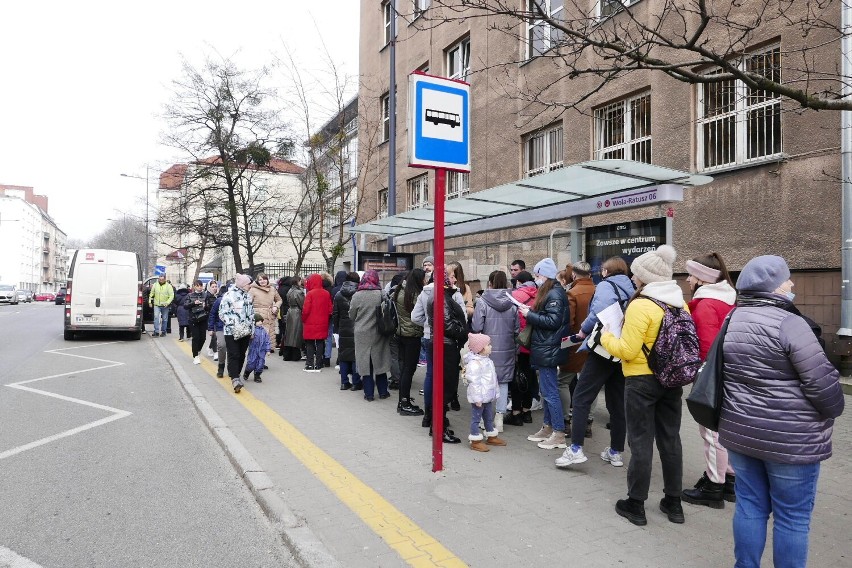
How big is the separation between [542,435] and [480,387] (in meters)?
0.89

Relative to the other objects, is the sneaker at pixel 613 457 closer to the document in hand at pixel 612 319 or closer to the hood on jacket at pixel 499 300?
the document in hand at pixel 612 319

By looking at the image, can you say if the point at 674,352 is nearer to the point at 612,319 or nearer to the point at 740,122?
the point at 612,319

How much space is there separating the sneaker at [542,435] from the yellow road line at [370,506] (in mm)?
1910

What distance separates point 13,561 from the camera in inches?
133

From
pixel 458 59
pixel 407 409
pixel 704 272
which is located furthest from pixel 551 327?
pixel 458 59

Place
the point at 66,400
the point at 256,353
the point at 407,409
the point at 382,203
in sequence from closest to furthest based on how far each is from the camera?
the point at 407,409 → the point at 66,400 → the point at 256,353 → the point at 382,203

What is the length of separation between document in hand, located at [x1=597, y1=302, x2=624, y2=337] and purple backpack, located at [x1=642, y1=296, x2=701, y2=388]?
1.60 feet

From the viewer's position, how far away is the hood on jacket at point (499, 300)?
5.88 m

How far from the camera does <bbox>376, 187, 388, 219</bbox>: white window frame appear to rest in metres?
21.8

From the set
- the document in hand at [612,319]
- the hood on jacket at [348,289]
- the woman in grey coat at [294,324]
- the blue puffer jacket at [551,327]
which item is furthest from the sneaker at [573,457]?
the woman in grey coat at [294,324]

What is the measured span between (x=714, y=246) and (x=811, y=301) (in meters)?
1.67

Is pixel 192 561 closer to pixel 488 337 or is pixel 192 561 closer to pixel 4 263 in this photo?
pixel 488 337

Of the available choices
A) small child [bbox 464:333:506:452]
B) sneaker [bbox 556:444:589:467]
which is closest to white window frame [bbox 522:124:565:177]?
small child [bbox 464:333:506:452]

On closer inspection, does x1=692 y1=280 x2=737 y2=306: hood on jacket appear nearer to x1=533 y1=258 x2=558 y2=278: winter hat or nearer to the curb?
x1=533 y1=258 x2=558 y2=278: winter hat
